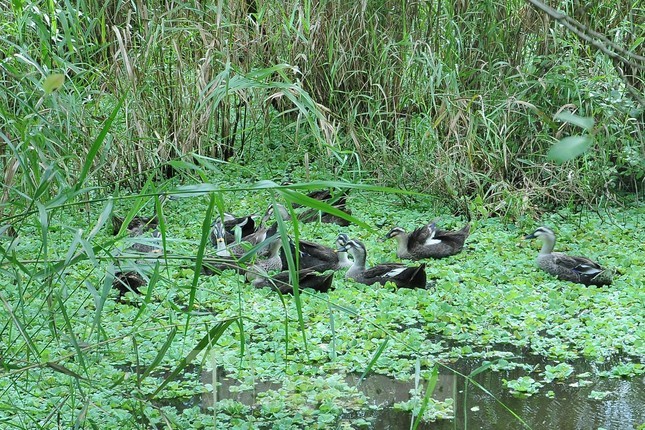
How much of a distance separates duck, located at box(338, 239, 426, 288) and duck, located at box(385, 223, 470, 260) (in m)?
0.47

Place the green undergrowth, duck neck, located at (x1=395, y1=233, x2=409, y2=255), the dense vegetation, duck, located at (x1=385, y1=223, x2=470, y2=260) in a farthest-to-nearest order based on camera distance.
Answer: duck neck, located at (x1=395, y1=233, x2=409, y2=255), duck, located at (x1=385, y1=223, x2=470, y2=260), the dense vegetation, the green undergrowth

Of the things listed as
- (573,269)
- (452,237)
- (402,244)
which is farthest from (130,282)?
(573,269)

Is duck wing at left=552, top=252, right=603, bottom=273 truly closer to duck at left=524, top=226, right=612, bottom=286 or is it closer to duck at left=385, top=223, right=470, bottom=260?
duck at left=524, top=226, right=612, bottom=286

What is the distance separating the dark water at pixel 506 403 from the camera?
421cm

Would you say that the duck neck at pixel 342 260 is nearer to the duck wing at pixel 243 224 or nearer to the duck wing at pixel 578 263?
the duck wing at pixel 243 224

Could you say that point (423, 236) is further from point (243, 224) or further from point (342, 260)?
point (243, 224)

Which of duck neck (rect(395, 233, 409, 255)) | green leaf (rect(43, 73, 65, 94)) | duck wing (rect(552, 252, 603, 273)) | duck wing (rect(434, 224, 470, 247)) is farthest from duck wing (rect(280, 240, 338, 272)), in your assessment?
green leaf (rect(43, 73, 65, 94))

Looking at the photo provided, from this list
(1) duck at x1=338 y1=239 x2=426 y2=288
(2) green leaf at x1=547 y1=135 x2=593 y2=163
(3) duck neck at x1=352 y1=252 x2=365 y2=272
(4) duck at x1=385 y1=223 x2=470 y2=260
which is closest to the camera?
(2) green leaf at x1=547 y1=135 x2=593 y2=163

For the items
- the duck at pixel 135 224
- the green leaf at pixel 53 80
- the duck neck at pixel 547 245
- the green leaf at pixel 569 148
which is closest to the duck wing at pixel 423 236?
the duck neck at pixel 547 245

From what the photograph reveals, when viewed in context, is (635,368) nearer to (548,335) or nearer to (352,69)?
(548,335)

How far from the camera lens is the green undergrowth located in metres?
4.17

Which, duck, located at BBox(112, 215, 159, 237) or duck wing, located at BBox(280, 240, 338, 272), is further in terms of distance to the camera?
duck, located at BBox(112, 215, 159, 237)

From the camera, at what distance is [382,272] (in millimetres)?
6160

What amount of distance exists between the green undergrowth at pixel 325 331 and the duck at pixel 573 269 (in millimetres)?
76
